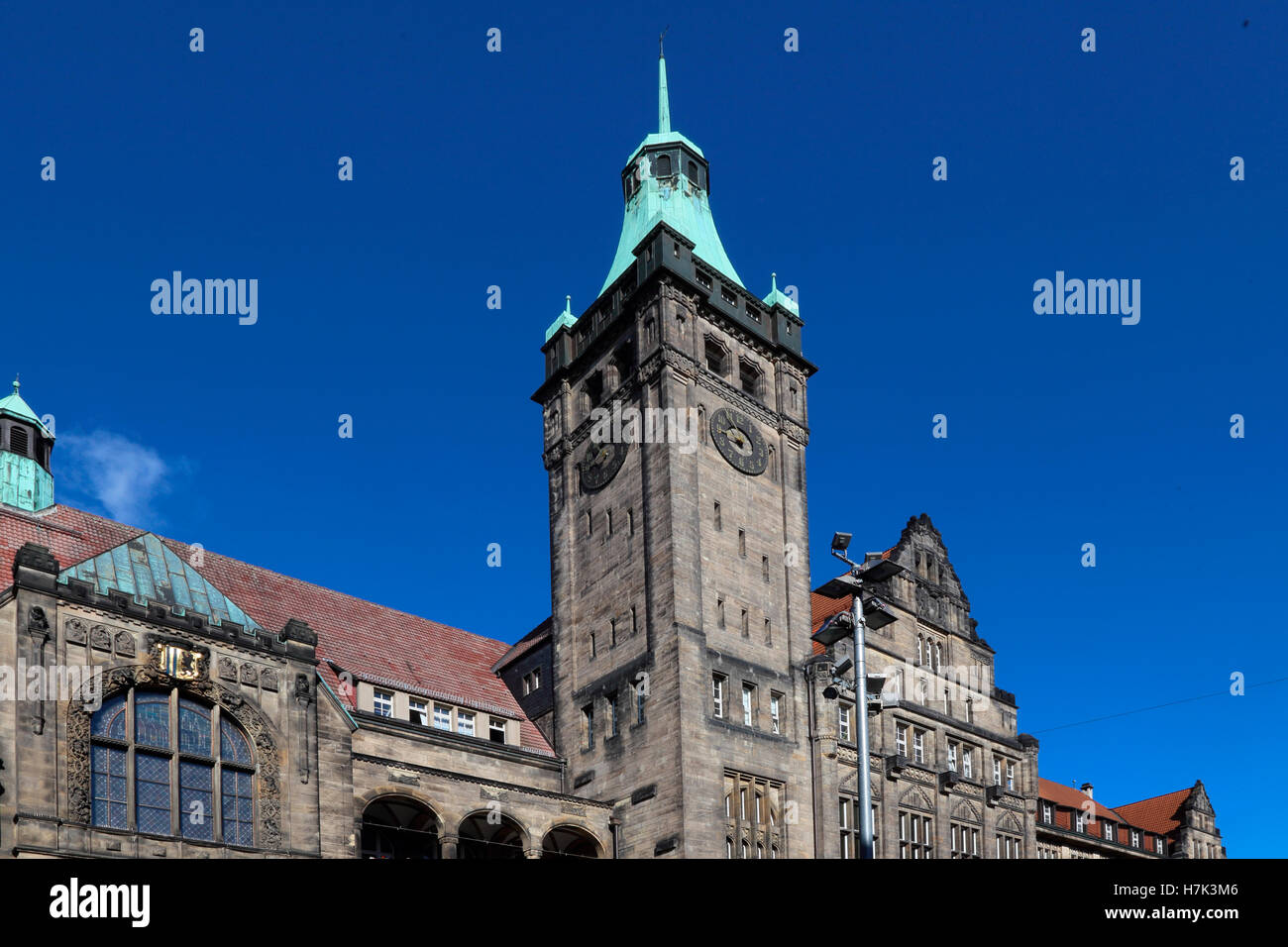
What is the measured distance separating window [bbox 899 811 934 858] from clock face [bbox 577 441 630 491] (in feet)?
57.7

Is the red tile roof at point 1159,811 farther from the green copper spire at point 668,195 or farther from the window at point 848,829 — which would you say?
the green copper spire at point 668,195

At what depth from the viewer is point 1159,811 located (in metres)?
84.2

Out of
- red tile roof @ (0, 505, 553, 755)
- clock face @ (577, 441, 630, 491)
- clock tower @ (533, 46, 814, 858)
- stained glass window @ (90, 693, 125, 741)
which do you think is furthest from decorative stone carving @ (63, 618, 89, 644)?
clock face @ (577, 441, 630, 491)

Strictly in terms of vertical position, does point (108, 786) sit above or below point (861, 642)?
below

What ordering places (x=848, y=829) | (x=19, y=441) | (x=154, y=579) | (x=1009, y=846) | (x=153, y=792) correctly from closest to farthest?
(x=153, y=792) < (x=154, y=579) < (x=19, y=441) < (x=848, y=829) < (x=1009, y=846)

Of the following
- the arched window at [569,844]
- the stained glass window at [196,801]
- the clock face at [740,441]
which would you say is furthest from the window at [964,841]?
the stained glass window at [196,801]

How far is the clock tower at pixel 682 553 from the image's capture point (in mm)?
46500

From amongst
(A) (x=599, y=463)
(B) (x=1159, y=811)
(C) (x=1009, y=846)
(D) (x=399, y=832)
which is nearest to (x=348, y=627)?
(D) (x=399, y=832)

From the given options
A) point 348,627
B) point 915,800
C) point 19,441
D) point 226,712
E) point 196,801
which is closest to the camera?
point 196,801

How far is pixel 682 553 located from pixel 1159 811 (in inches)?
2004

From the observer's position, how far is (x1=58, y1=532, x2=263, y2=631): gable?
1457 inches

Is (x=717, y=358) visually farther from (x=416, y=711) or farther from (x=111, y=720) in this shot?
(x=111, y=720)
